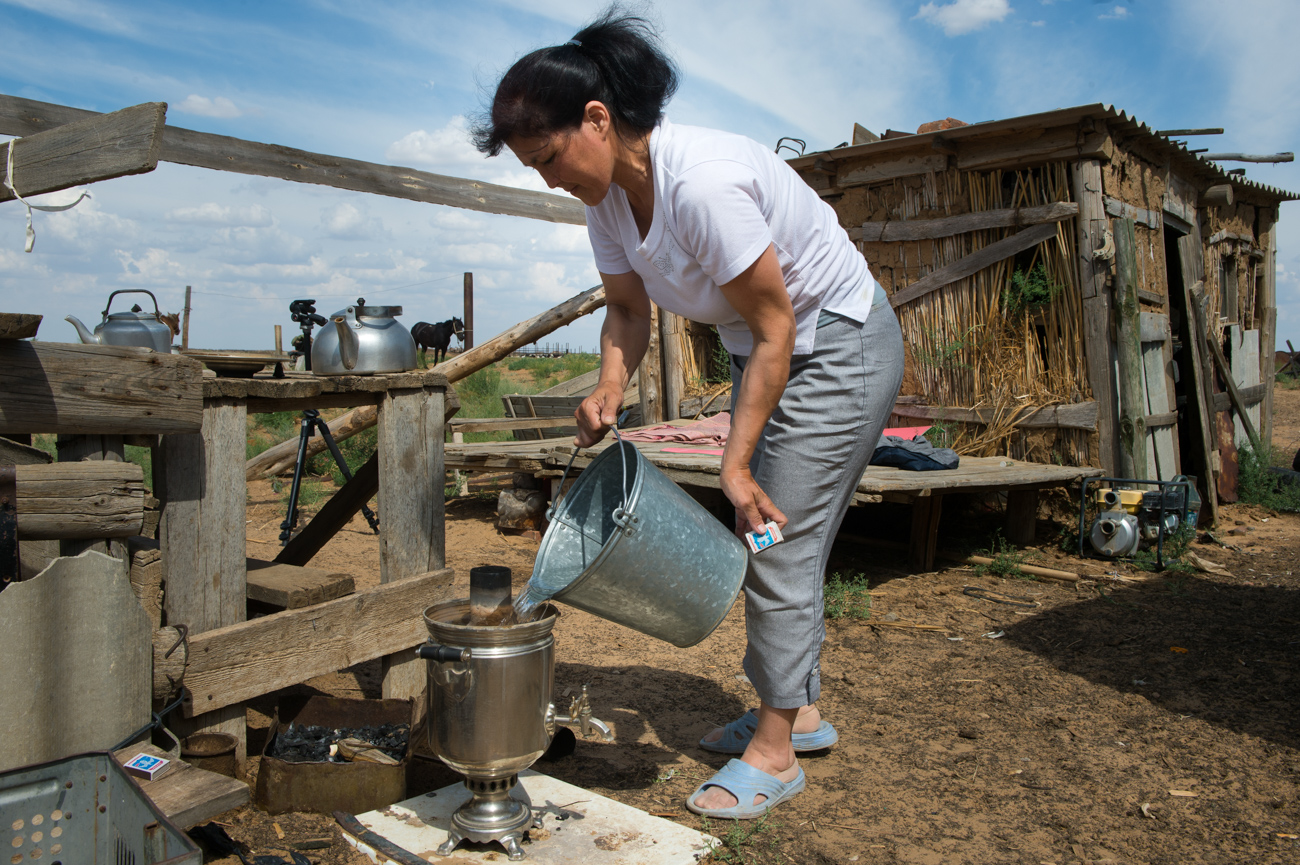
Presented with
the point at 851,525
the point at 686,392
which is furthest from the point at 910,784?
the point at 686,392

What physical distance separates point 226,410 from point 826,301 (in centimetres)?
173

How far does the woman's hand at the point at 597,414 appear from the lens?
2264 mm

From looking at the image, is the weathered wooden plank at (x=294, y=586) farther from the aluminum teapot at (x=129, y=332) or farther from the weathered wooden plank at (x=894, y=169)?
the weathered wooden plank at (x=894, y=169)

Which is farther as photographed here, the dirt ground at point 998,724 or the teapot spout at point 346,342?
the teapot spout at point 346,342

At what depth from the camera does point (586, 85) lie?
1917mm

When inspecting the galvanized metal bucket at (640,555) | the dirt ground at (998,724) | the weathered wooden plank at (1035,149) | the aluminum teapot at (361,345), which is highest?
the weathered wooden plank at (1035,149)

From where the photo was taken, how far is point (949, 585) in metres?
5.29

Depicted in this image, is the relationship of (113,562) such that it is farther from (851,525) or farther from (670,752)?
(851,525)

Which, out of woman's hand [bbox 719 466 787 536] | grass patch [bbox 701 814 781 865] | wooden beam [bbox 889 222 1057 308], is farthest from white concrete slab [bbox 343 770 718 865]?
wooden beam [bbox 889 222 1057 308]

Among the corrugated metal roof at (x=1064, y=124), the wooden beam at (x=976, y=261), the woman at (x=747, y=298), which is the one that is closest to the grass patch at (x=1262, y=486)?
the corrugated metal roof at (x=1064, y=124)

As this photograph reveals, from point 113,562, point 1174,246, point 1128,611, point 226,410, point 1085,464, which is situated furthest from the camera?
point 1174,246

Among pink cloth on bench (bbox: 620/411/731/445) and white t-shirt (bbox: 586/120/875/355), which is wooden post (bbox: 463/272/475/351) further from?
white t-shirt (bbox: 586/120/875/355)

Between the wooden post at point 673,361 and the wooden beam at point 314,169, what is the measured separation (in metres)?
1.40

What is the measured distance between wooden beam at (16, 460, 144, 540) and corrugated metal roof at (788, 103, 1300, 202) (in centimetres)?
563
